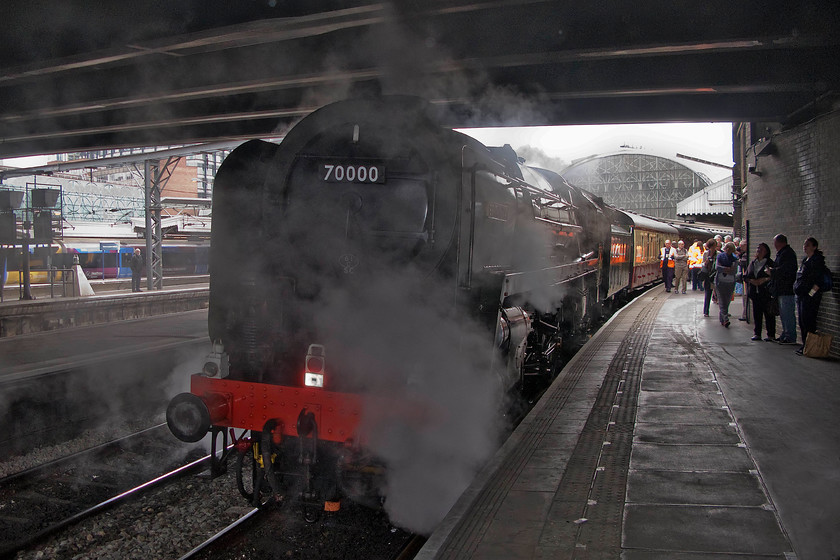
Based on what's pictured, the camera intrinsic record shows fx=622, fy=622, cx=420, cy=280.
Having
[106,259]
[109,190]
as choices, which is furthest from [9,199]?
[109,190]

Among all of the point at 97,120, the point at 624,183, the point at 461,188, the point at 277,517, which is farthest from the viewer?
the point at 624,183

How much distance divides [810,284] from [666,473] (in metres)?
4.61

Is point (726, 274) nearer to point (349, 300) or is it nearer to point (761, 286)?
point (761, 286)

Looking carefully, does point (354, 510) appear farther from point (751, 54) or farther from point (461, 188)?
point (751, 54)

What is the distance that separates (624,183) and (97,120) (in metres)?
51.5

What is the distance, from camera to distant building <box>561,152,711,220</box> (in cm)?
5475

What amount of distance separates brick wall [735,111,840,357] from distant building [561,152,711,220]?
46040mm

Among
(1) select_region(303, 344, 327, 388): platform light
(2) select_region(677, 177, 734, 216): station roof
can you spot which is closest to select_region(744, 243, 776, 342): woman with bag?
(1) select_region(303, 344, 327, 388): platform light

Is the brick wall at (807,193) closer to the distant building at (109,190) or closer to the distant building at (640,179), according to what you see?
the distant building at (109,190)

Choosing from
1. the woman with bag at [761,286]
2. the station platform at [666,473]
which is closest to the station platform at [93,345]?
the station platform at [666,473]

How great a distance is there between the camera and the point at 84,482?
5715 millimetres

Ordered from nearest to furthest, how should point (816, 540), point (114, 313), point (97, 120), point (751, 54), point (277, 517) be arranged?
1. point (816, 540)
2. point (277, 517)
3. point (751, 54)
4. point (97, 120)
5. point (114, 313)

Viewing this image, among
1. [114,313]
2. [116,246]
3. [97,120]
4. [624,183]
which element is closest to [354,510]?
[97,120]

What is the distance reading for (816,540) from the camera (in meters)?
2.99
